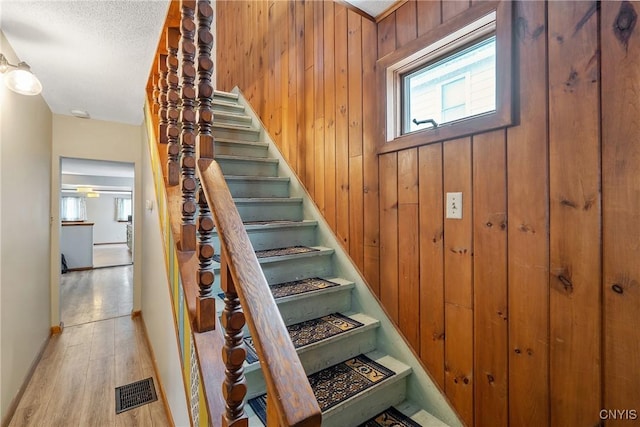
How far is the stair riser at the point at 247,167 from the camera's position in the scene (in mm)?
2266

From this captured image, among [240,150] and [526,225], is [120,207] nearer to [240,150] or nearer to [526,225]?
[240,150]

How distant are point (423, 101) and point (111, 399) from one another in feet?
9.73

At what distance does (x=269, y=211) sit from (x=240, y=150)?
2.47 ft

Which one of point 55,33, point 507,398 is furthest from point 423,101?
point 55,33

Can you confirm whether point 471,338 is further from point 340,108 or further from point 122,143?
point 122,143

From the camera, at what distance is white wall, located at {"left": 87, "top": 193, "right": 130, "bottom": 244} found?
1155 centimetres

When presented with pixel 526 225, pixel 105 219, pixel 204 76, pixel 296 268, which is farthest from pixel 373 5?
pixel 105 219

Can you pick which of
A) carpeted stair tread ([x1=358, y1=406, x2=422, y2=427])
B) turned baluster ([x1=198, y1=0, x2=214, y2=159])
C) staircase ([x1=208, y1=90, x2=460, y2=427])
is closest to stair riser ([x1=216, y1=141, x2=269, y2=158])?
staircase ([x1=208, y1=90, x2=460, y2=427])

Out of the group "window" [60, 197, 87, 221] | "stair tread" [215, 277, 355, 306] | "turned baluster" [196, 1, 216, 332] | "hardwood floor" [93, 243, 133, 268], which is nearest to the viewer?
"turned baluster" [196, 1, 216, 332]

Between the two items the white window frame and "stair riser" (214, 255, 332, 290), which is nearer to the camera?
"stair riser" (214, 255, 332, 290)

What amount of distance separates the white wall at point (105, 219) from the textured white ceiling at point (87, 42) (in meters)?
10.6

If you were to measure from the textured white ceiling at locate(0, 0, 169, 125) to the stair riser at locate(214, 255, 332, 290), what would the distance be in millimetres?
1724

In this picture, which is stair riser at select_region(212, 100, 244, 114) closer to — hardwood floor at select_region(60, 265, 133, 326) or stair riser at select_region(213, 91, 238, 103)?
stair riser at select_region(213, 91, 238, 103)

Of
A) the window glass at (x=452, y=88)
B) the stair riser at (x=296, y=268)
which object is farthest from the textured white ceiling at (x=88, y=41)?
the stair riser at (x=296, y=268)
